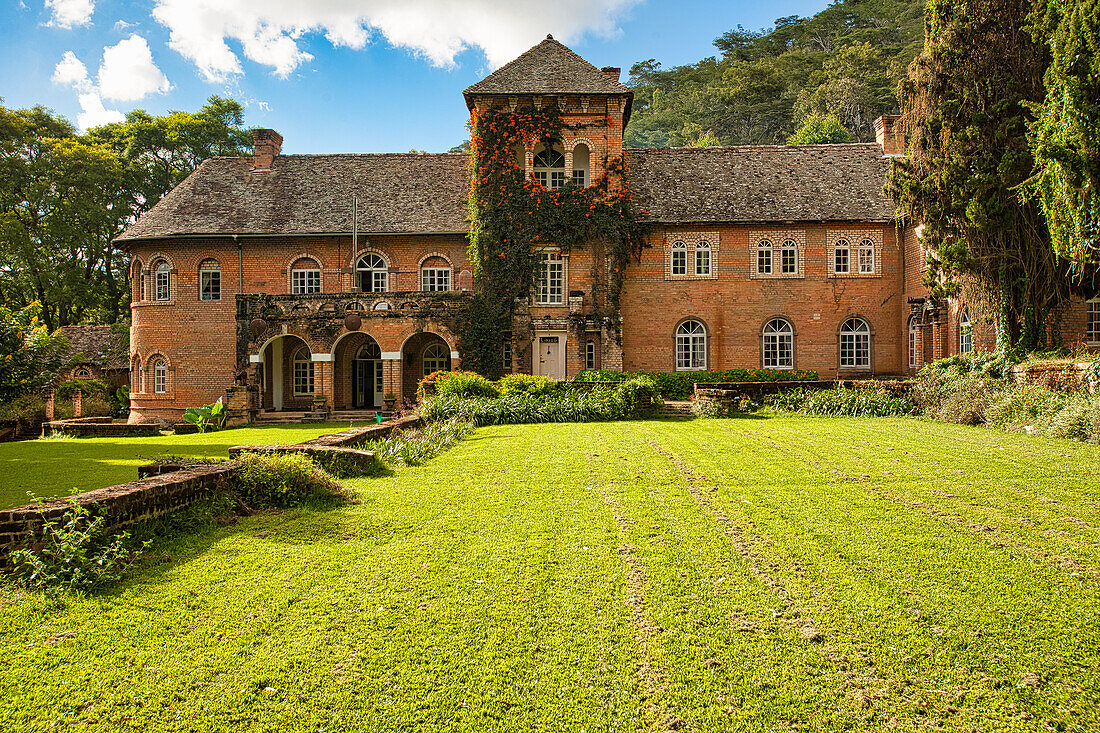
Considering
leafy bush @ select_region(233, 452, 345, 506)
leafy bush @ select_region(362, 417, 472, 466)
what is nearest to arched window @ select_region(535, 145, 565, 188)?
leafy bush @ select_region(362, 417, 472, 466)

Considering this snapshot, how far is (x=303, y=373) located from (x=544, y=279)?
10831 mm

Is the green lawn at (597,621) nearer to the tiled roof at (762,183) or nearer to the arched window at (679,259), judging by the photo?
the arched window at (679,259)

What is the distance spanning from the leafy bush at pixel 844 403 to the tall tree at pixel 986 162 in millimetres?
3322

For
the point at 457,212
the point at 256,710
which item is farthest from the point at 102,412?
the point at 256,710

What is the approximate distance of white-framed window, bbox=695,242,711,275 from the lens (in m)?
27.1

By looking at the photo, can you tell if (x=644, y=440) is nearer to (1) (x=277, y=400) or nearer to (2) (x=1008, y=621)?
(2) (x=1008, y=621)

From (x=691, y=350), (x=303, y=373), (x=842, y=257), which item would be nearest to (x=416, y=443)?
(x=691, y=350)

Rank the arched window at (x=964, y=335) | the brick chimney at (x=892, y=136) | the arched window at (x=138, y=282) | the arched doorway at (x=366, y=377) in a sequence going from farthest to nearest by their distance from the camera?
1. the brick chimney at (x=892, y=136)
2. the arched window at (x=138, y=282)
3. the arched doorway at (x=366, y=377)
4. the arched window at (x=964, y=335)

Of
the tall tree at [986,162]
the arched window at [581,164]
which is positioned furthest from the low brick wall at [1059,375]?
the arched window at [581,164]

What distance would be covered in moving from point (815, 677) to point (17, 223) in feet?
141

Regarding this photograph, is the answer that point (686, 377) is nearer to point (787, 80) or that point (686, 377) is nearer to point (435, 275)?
point (435, 275)

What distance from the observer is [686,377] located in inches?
903

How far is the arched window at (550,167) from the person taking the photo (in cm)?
2688

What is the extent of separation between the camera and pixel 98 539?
5.65 meters
